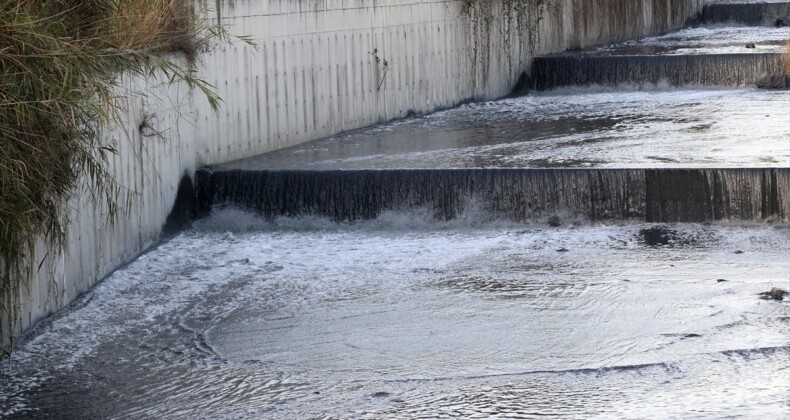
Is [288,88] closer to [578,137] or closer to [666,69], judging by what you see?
[578,137]

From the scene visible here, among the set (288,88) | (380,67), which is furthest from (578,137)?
(288,88)

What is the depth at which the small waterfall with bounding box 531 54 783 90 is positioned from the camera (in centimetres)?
1459

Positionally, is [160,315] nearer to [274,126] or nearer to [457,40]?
[274,126]

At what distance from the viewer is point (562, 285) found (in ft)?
23.3

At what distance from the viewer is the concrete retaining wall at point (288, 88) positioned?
23.7 ft

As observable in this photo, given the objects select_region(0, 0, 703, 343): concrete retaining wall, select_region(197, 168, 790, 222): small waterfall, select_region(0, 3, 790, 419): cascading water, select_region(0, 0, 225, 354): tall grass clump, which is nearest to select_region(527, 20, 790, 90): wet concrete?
select_region(0, 0, 703, 343): concrete retaining wall

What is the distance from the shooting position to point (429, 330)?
20.6 feet

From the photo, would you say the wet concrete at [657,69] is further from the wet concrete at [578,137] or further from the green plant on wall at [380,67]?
the green plant on wall at [380,67]

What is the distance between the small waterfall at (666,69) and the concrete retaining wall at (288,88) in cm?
72

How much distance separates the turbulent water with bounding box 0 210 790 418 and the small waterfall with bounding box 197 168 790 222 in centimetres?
18

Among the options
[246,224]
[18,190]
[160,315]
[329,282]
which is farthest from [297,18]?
[18,190]

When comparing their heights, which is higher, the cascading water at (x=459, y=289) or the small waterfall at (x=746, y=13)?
the small waterfall at (x=746, y=13)

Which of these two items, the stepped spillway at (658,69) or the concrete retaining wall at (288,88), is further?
the stepped spillway at (658,69)

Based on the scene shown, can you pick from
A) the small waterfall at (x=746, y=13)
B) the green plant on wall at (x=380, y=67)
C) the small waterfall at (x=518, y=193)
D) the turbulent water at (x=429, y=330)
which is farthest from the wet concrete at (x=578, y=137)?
the small waterfall at (x=746, y=13)
